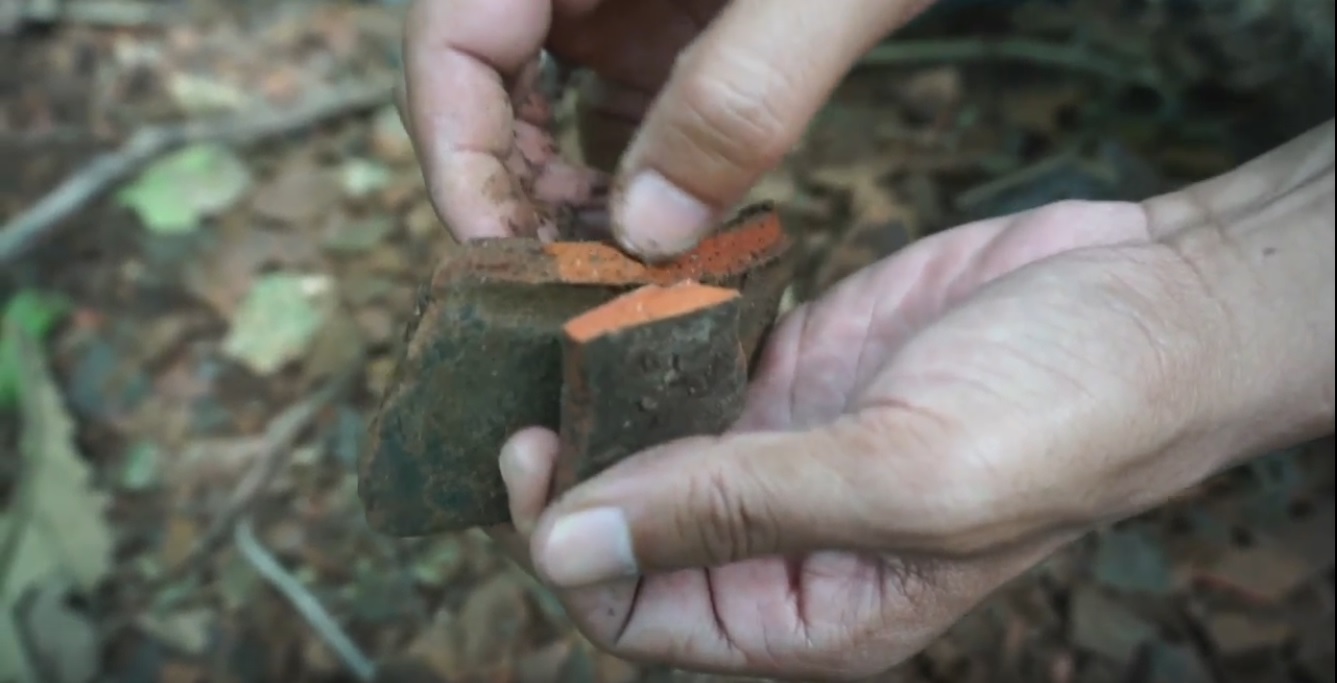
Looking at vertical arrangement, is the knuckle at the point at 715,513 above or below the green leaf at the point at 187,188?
above

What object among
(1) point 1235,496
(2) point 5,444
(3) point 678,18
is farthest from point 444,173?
(1) point 1235,496

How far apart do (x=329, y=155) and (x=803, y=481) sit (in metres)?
2.06

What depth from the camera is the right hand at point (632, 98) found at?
1.31 meters

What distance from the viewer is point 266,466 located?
230 cm

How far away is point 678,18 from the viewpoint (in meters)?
1.97

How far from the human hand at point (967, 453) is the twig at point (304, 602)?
68cm

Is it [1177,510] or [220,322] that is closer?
[1177,510]

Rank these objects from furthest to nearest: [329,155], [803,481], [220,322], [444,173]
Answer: [329,155] → [220,322] → [444,173] → [803,481]

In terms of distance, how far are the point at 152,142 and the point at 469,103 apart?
152cm

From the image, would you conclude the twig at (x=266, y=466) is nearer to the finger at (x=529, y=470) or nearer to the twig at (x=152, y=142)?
the twig at (x=152, y=142)

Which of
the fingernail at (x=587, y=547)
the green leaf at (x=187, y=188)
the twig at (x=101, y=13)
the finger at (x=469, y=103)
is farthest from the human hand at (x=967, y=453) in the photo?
the twig at (x=101, y=13)

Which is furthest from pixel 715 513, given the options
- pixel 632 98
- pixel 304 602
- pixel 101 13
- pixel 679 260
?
Answer: pixel 101 13

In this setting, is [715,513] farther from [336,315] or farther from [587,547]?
[336,315]

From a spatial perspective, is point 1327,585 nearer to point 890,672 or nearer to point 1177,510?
point 1177,510
